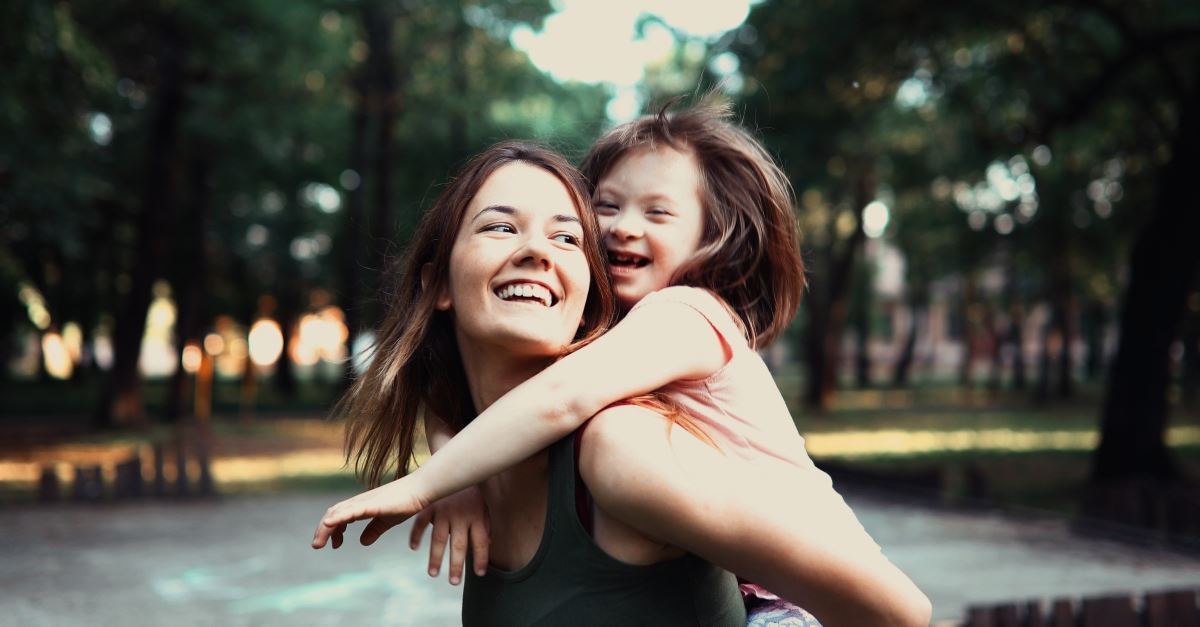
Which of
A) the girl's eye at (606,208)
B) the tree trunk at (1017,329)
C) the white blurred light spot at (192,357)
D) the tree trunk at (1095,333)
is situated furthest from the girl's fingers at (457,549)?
the tree trunk at (1095,333)

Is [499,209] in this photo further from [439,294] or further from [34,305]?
[34,305]

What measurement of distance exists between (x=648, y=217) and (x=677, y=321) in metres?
0.38

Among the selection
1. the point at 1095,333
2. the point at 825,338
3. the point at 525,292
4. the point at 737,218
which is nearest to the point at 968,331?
the point at 1095,333

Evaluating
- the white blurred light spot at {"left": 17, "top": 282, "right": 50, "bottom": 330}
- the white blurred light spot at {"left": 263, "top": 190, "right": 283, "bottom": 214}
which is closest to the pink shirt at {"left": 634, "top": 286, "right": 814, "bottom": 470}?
the white blurred light spot at {"left": 17, "top": 282, "right": 50, "bottom": 330}

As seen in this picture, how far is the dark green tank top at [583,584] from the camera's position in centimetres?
167

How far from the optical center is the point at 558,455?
1718 mm

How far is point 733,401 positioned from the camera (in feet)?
6.31

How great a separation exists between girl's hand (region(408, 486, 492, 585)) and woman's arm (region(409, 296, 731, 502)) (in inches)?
4.8

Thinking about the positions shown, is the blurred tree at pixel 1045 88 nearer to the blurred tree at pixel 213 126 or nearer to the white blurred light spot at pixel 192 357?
the blurred tree at pixel 213 126

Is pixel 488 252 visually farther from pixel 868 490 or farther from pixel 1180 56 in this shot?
pixel 1180 56

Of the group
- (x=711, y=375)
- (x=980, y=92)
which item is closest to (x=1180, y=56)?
(x=980, y=92)

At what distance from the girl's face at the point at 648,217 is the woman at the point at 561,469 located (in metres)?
0.18

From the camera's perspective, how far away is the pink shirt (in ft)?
6.23

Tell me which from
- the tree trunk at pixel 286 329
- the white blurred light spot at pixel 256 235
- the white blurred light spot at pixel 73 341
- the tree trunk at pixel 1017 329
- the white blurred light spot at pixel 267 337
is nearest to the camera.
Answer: the white blurred light spot at pixel 256 235
